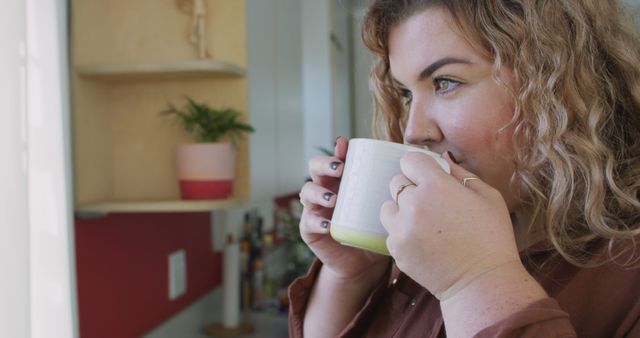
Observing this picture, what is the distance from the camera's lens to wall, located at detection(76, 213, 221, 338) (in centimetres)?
121

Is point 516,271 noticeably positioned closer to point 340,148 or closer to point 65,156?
point 340,148

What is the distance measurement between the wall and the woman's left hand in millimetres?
882

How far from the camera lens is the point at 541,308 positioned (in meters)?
0.48

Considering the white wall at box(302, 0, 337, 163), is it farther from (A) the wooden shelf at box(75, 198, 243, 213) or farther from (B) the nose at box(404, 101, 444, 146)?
(B) the nose at box(404, 101, 444, 146)

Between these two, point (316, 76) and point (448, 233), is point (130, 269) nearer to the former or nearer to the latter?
point (448, 233)

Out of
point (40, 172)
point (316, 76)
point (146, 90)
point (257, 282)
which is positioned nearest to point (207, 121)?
point (146, 90)

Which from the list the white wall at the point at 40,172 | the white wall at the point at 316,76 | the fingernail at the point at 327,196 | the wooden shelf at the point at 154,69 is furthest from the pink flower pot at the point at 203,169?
the white wall at the point at 316,76

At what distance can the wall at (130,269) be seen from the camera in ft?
3.96

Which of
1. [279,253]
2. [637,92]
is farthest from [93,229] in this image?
[279,253]

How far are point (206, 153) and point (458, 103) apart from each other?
2.21ft

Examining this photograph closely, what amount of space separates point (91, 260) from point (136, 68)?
0.44 m

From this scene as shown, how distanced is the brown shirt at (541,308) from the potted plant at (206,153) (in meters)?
0.42

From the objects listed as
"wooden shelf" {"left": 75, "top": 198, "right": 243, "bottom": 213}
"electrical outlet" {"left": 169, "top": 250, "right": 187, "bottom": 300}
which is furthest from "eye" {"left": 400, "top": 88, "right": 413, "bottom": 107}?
"electrical outlet" {"left": 169, "top": 250, "right": 187, "bottom": 300}

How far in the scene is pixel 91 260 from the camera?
3.98ft
